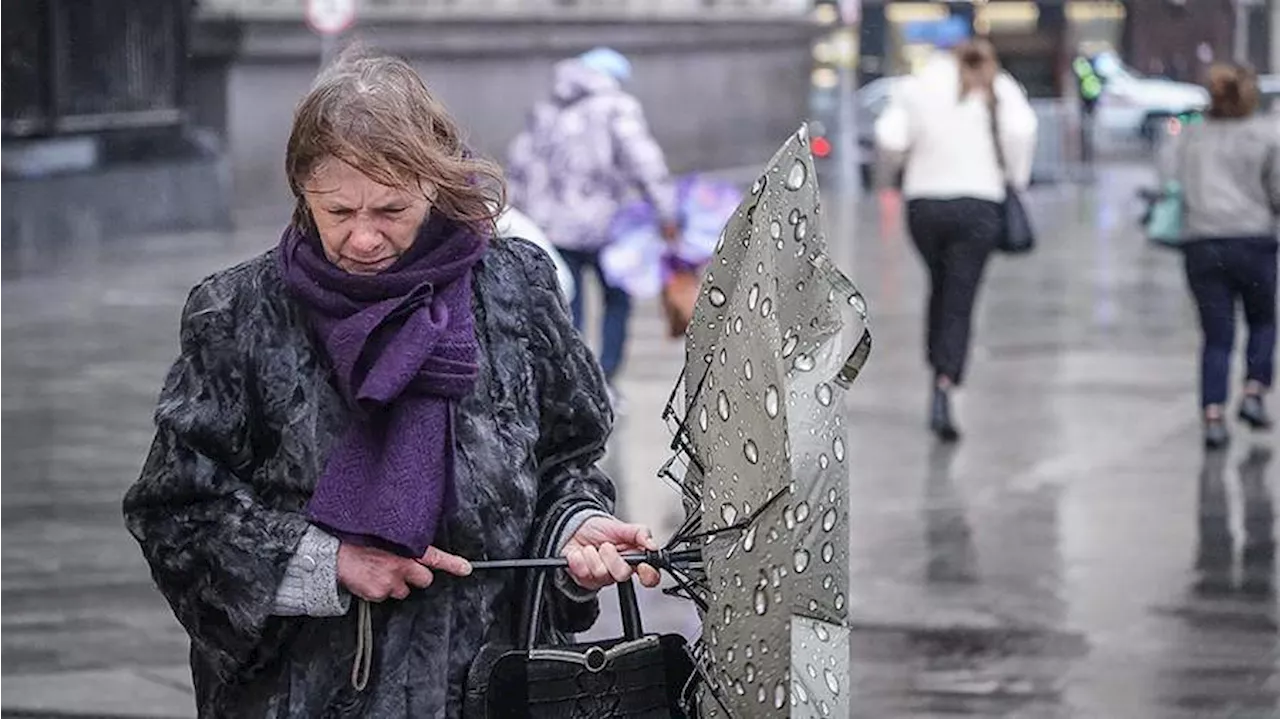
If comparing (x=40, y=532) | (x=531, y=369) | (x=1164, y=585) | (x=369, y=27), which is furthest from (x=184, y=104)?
(x=531, y=369)

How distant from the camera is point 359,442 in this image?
3.34 m

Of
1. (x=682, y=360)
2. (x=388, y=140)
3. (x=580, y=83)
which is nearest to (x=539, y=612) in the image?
(x=388, y=140)

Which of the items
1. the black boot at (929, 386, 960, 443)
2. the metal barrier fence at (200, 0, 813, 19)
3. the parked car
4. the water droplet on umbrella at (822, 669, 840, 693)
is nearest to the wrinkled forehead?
the water droplet on umbrella at (822, 669, 840, 693)

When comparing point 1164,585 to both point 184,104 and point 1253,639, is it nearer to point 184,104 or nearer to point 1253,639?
point 1253,639

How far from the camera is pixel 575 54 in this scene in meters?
35.2

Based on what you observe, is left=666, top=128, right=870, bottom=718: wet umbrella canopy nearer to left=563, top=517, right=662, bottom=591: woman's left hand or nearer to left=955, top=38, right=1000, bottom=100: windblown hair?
left=563, top=517, right=662, bottom=591: woman's left hand

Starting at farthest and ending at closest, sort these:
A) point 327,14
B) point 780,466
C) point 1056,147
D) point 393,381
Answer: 1. point 1056,147
2. point 327,14
3. point 393,381
4. point 780,466

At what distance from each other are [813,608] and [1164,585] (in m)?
5.92

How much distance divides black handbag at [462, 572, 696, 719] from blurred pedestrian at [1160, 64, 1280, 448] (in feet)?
28.1

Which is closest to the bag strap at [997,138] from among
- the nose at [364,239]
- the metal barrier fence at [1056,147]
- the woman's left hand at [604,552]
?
the woman's left hand at [604,552]

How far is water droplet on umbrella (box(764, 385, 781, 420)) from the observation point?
9.64 ft

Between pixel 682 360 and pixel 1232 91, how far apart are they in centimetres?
371

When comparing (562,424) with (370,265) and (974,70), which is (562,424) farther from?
(974,70)

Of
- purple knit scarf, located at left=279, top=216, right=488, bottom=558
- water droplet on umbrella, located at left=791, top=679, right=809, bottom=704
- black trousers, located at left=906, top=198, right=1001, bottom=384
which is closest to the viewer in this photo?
water droplet on umbrella, located at left=791, top=679, right=809, bottom=704
